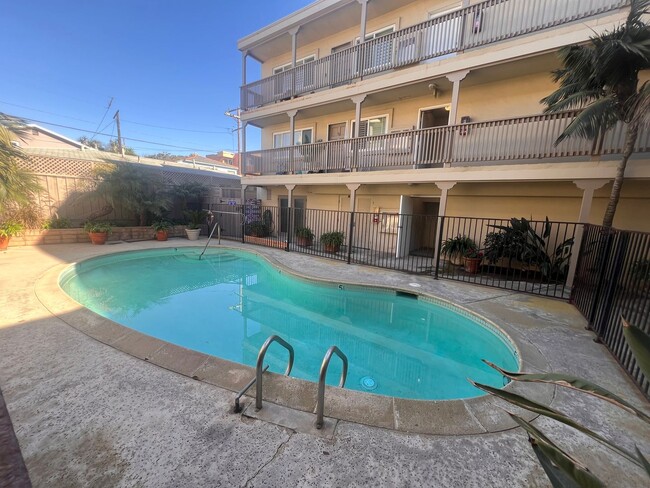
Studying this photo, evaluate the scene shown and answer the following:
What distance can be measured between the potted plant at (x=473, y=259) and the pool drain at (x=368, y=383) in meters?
5.35

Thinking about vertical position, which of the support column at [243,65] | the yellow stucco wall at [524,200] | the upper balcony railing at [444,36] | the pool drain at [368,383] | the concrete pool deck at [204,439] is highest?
the support column at [243,65]

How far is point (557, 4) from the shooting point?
6.50m

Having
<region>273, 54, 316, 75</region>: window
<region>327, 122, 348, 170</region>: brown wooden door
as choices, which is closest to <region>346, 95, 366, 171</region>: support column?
<region>327, 122, 348, 170</region>: brown wooden door

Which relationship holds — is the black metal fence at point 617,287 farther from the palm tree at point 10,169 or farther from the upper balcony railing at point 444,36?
the palm tree at point 10,169

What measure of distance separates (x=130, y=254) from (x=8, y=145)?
4.14 m

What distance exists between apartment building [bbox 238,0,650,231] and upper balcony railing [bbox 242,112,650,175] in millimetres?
30

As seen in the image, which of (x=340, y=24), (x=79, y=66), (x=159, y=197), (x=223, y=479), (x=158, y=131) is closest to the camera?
(x=223, y=479)

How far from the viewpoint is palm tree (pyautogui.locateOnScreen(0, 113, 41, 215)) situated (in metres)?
7.42

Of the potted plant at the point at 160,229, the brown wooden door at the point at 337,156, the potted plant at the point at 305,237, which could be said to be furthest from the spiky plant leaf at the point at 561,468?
the potted plant at the point at 160,229

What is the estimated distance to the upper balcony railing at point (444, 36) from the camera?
21.3ft

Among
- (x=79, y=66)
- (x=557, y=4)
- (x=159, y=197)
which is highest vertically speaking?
(x=79, y=66)

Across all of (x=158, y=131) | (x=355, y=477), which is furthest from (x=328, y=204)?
(x=158, y=131)

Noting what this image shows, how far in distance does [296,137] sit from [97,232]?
898 centimetres

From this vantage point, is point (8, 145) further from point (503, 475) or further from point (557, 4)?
point (557, 4)
